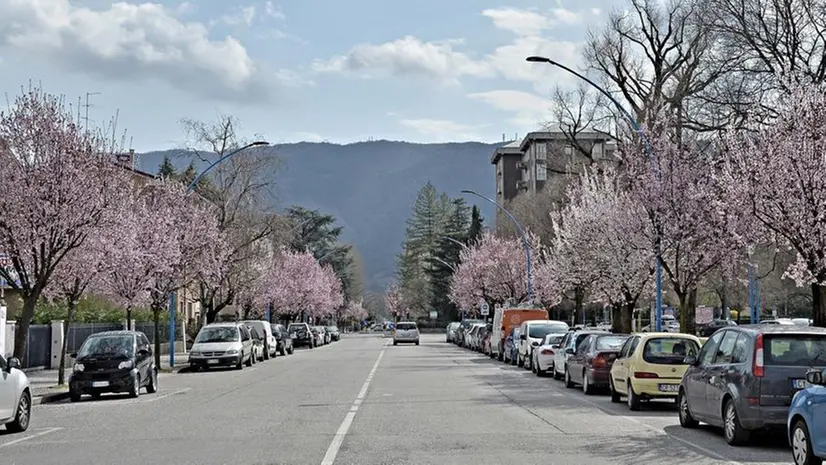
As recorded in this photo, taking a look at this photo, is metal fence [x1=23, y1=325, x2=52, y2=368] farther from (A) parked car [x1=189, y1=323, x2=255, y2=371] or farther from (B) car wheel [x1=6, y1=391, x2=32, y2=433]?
(B) car wheel [x1=6, y1=391, x2=32, y2=433]

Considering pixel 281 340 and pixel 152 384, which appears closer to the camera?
pixel 152 384

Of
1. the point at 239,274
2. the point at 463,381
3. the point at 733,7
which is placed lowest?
the point at 463,381

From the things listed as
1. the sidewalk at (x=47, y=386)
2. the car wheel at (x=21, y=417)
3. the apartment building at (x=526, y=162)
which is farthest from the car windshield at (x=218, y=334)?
the apartment building at (x=526, y=162)

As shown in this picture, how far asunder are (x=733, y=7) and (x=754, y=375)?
26521mm

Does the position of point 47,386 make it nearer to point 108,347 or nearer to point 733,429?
point 108,347

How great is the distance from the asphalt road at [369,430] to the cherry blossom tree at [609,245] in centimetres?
837

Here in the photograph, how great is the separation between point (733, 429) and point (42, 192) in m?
18.4

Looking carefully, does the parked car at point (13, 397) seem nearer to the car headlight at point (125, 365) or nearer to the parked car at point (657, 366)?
the car headlight at point (125, 365)

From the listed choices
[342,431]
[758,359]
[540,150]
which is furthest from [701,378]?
[540,150]

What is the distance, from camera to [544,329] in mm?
37969

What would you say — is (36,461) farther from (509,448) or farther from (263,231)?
(263,231)

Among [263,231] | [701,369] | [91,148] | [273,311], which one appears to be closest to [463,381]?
[91,148]

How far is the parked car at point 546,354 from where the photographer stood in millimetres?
32281

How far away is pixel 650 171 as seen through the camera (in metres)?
31.8
